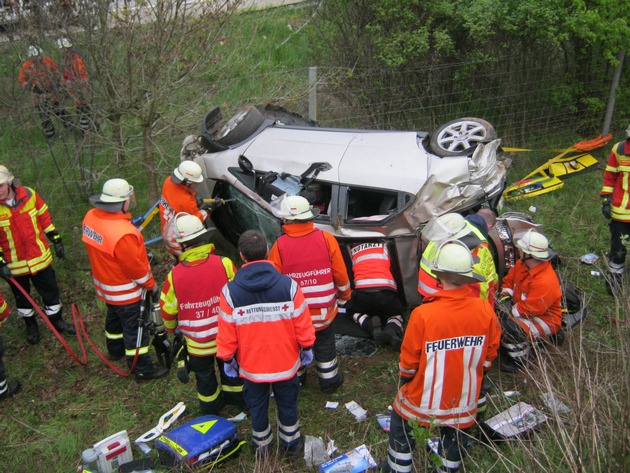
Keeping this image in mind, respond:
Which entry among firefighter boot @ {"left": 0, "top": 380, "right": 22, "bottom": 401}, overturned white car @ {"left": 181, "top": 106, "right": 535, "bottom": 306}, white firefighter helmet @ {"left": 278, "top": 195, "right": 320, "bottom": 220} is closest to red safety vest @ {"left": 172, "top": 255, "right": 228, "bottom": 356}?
white firefighter helmet @ {"left": 278, "top": 195, "right": 320, "bottom": 220}

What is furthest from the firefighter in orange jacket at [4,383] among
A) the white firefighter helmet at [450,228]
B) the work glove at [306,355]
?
the white firefighter helmet at [450,228]

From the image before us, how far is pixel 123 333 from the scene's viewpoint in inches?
198

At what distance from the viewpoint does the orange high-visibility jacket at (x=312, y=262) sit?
4.45 meters

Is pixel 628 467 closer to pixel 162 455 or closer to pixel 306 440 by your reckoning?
pixel 306 440

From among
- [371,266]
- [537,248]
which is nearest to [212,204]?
[371,266]

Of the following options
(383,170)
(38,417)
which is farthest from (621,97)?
(38,417)

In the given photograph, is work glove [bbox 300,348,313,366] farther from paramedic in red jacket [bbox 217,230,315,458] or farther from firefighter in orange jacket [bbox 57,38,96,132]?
firefighter in orange jacket [bbox 57,38,96,132]

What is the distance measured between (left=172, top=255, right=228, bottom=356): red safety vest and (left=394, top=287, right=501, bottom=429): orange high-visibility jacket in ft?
4.97

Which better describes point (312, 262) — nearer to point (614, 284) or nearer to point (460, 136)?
point (460, 136)

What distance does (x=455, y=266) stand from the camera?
3104mm

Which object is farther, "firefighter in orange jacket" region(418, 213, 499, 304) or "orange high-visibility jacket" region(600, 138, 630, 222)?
"orange high-visibility jacket" region(600, 138, 630, 222)

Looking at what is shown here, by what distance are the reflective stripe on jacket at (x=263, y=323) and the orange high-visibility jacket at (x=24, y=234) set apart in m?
2.59

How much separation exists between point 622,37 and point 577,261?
3.43 m

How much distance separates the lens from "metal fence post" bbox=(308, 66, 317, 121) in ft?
25.4
